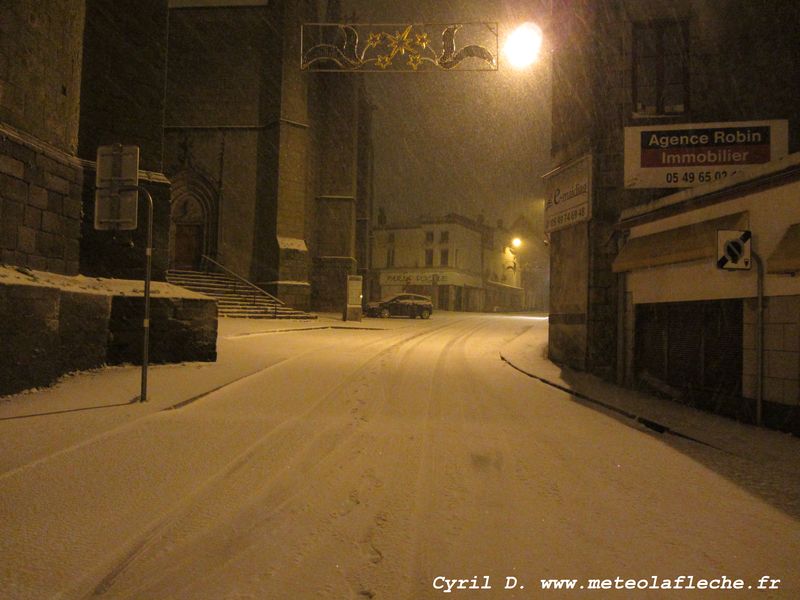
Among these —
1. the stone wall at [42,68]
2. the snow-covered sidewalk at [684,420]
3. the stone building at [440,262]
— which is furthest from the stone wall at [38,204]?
the stone building at [440,262]

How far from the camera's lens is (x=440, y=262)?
54.5m

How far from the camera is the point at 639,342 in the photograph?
31.7 ft

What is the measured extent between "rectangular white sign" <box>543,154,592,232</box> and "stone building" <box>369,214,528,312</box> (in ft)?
126

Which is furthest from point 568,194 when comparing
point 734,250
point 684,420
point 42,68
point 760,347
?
point 42,68

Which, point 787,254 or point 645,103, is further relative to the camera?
point 645,103

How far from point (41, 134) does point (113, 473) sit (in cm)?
632

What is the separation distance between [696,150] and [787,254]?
4.37 m

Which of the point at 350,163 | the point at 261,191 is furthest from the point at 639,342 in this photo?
the point at 350,163

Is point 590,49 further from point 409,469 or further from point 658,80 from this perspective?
point 409,469

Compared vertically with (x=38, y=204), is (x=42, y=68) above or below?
above

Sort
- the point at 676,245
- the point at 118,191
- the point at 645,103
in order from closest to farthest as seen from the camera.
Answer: the point at 118,191 < the point at 676,245 < the point at 645,103

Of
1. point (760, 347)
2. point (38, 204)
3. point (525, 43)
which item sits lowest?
point (760, 347)

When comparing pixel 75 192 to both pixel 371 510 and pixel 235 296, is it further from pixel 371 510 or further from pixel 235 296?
pixel 235 296

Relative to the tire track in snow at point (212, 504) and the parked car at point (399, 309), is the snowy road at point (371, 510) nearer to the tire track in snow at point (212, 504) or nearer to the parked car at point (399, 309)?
the tire track in snow at point (212, 504)
